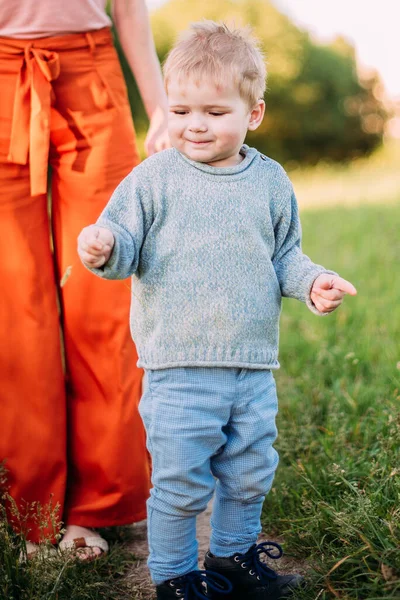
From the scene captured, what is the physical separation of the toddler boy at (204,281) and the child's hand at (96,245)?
0.06 meters

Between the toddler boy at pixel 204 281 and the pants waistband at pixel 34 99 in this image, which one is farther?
the pants waistband at pixel 34 99

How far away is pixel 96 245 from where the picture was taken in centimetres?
188

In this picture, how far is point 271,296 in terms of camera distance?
2.12 meters

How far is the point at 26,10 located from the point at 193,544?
1.65 metres

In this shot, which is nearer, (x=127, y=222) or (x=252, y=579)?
(x=127, y=222)

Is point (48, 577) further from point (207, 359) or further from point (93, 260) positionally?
point (93, 260)

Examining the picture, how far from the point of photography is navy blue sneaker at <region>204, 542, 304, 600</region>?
2.22 metres

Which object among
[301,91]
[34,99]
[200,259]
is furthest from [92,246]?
[301,91]

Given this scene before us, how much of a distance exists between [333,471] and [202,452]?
64cm

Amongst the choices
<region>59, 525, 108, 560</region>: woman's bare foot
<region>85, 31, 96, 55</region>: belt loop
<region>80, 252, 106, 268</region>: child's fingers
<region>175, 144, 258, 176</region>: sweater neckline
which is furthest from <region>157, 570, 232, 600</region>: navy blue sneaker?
<region>85, 31, 96, 55</region>: belt loop

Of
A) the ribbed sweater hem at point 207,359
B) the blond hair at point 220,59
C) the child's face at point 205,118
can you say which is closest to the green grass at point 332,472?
the ribbed sweater hem at point 207,359

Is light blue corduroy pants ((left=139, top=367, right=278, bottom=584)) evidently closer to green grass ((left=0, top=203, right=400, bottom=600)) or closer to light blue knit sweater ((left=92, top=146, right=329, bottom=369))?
light blue knit sweater ((left=92, top=146, right=329, bottom=369))

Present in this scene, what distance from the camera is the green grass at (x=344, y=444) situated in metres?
2.14

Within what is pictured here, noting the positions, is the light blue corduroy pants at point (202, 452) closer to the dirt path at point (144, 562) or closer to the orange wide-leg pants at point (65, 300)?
the dirt path at point (144, 562)
